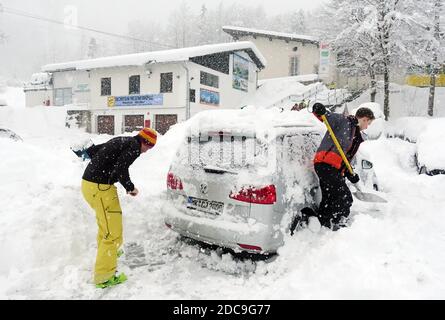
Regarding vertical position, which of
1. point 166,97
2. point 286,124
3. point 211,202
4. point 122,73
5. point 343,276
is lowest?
point 343,276

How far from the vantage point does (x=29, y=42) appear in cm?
12650

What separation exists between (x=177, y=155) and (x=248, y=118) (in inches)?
44.1

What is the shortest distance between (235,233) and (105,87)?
26.0m

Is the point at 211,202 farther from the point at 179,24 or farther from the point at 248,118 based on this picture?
the point at 179,24

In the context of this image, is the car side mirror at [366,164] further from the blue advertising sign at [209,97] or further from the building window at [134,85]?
the building window at [134,85]

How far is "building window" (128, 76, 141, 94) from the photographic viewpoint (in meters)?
25.9

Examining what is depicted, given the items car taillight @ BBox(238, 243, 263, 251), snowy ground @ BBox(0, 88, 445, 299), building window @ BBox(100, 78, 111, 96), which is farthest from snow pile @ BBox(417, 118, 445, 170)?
building window @ BBox(100, 78, 111, 96)

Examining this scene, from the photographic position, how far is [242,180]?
416 centimetres

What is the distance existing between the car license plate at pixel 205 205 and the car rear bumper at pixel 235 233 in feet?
0.27

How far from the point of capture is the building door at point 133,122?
85.0 ft

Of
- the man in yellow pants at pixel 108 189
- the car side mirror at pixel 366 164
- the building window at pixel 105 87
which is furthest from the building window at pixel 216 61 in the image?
the man in yellow pants at pixel 108 189

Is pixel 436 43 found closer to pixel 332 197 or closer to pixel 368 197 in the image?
pixel 368 197

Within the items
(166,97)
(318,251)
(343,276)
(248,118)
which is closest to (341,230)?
(318,251)

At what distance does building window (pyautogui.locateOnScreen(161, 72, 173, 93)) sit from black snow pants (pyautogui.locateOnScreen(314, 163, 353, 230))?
820 inches
